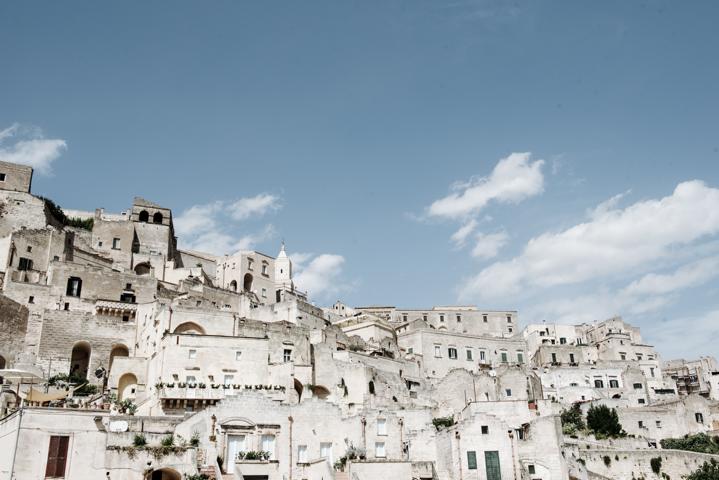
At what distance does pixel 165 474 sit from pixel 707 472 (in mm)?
39097

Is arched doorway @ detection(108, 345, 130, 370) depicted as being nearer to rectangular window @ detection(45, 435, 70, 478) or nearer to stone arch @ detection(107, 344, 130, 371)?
stone arch @ detection(107, 344, 130, 371)

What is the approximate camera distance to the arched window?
193 feet

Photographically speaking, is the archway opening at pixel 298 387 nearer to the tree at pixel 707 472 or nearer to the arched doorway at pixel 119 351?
the arched doorway at pixel 119 351

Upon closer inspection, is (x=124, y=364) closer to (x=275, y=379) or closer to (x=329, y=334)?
(x=275, y=379)

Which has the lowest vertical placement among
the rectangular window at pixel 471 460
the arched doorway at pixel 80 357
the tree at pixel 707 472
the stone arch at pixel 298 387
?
the tree at pixel 707 472

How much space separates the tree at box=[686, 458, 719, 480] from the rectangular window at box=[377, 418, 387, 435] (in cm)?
2473

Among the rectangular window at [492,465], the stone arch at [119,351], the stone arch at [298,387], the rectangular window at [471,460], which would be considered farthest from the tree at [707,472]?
the stone arch at [119,351]

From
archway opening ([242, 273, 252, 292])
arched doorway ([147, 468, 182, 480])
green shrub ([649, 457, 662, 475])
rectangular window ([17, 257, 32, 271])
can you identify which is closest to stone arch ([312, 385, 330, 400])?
arched doorway ([147, 468, 182, 480])

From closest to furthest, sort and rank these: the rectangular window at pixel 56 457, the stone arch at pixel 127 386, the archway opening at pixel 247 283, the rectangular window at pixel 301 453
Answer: the rectangular window at pixel 56 457 < the rectangular window at pixel 301 453 < the stone arch at pixel 127 386 < the archway opening at pixel 247 283

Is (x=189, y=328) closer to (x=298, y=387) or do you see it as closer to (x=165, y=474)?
(x=298, y=387)

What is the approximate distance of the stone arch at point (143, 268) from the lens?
74.6 m

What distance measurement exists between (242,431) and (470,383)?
28.9m

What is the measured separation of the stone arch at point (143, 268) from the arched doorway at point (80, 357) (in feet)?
64.5

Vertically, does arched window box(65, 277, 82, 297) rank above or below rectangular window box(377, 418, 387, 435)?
above
